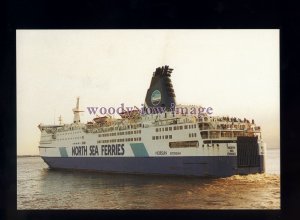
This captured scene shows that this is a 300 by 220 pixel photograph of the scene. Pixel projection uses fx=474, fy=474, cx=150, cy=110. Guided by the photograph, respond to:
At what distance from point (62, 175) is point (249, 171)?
78.5 inches

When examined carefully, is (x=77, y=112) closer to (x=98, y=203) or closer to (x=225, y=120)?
(x=98, y=203)

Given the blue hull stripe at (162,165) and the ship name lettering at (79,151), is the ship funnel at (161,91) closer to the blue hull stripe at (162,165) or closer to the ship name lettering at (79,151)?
the blue hull stripe at (162,165)

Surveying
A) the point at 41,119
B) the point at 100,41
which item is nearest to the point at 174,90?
the point at 100,41

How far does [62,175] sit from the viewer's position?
515 cm

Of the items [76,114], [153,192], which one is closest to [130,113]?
[76,114]

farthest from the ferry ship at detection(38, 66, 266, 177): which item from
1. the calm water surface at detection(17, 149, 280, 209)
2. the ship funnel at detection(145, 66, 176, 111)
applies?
the calm water surface at detection(17, 149, 280, 209)

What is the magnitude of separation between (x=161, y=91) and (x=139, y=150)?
70cm

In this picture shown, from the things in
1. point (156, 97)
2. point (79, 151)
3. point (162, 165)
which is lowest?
point (162, 165)

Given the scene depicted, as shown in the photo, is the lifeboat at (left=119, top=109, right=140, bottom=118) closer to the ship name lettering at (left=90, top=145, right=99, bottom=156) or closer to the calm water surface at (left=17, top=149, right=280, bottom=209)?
the ship name lettering at (left=90, top=145, right=99, bottom=156)

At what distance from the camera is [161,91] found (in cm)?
489

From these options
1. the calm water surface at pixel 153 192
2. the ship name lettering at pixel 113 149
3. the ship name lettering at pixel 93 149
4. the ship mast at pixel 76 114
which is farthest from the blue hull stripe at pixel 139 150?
the ship mast at pixel 76 114

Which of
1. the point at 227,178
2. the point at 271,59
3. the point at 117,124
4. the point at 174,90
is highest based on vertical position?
the point at 271,59

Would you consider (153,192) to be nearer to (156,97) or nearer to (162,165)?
(162,165)

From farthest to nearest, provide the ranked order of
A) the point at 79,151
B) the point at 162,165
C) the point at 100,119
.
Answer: the point at 79,151
the point at 162,165
the point at 100,119
